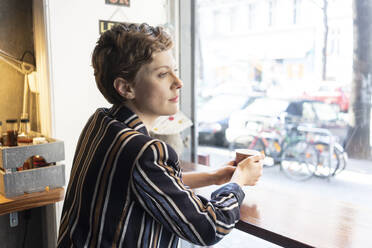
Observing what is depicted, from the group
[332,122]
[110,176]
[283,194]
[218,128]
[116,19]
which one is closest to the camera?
[110,176]

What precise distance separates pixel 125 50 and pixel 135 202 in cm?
39

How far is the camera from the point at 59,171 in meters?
1.67

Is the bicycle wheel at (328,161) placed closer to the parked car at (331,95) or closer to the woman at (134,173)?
the parked car at (331,95)

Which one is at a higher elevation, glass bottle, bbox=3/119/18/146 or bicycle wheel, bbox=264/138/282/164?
glass bottle, bbox=3/119/18/146

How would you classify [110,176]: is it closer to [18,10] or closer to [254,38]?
[18,10]

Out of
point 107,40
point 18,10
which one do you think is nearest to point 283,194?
point 107,40

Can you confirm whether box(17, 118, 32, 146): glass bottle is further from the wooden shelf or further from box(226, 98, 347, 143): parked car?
box(226, 98, 347, 143): parked car

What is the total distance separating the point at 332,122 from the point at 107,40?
50.5 inches

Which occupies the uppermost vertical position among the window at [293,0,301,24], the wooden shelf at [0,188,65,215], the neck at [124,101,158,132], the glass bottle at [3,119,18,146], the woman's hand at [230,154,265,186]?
the window at [293,0,301,24]

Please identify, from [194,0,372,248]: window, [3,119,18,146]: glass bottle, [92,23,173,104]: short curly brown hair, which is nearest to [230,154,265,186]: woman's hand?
[194,0,372,248]: window

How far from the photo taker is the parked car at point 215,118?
2.47 metres

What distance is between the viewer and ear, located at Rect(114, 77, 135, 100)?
959 millimetres

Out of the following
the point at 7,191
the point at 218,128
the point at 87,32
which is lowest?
the point at 7,191

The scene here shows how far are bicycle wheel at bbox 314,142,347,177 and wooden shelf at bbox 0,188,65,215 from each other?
4.48 ft
